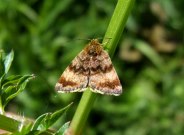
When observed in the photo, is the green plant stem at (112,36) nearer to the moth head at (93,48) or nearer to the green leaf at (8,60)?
the green leaf at (8,60)

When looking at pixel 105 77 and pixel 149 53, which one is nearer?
pixel 105 77

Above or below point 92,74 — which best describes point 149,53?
below

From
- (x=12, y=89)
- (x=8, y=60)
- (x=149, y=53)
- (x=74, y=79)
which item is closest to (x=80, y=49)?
(x=149, y=53)

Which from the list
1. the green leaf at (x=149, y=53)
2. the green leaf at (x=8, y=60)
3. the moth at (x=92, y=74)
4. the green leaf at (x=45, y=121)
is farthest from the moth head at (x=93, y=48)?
the green leaf at (x=149, y=53)

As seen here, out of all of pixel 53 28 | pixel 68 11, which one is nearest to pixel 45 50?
pixel 53 28

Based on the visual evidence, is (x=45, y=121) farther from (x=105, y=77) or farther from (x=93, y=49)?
(x=93, y=49)
